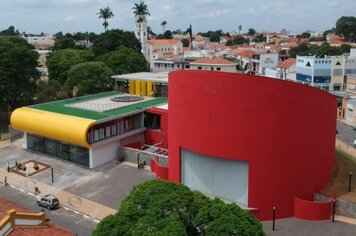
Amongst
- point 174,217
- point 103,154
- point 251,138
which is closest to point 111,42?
point 103,154

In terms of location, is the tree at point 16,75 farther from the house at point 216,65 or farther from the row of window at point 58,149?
the house at point 216,65

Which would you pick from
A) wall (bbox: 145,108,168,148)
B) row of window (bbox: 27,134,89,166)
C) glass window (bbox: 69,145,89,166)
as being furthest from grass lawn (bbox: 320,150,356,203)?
row of window (bbox: 27,134,89,166)

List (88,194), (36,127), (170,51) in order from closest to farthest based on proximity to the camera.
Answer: (88,194) < (36,127) < (170,51)

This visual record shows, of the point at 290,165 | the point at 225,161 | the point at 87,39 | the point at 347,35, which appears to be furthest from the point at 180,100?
the point at 347,35

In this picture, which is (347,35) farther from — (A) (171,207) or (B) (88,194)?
(A) (171,207)

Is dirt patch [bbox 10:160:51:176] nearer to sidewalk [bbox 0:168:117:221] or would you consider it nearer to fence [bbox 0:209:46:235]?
sidewalk [bbox 0:168:117:221]

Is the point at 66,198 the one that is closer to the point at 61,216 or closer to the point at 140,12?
the point at 61,216

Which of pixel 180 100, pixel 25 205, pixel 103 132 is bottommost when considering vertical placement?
pixel 25 205
